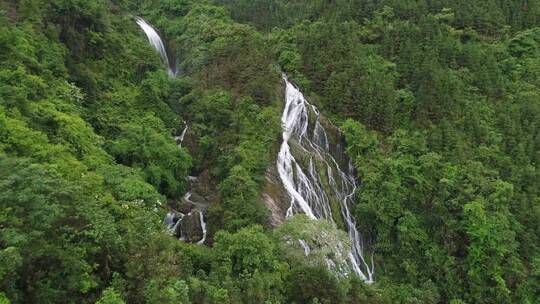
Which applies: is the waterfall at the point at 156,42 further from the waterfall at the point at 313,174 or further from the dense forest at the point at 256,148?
the waterfall at the point at 313,174

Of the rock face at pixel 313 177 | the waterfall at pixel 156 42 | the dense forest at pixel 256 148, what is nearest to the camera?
the dense forest at pixel 256 148

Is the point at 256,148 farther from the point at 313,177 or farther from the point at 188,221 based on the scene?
the point at 188,221

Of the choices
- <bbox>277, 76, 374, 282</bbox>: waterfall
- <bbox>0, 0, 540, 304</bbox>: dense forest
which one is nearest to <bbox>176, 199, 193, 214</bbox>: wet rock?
<bbox>0, 0, 540, 304</bbox>: dense forest

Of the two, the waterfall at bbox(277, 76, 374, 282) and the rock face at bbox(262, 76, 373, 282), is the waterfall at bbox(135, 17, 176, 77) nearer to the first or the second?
the rock face at bbox(262, 76, 373, 282)

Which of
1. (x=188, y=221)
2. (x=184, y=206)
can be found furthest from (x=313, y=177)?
(x=188, y=221)

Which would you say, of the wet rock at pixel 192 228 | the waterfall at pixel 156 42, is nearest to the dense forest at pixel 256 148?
the wet rock at pixel 192 228

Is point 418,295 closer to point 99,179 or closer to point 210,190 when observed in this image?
point 210,190

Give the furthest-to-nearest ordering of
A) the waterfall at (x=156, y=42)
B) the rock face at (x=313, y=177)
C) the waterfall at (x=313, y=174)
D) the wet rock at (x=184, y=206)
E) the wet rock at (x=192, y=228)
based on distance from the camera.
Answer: the waterfall at (x=156, y=42)
the waterfall at (x=313, y=174)
the rock face at (x=313, y=177)
the wet rock at (x=184, y=206)
the wet rock at (x=192, y=228)
